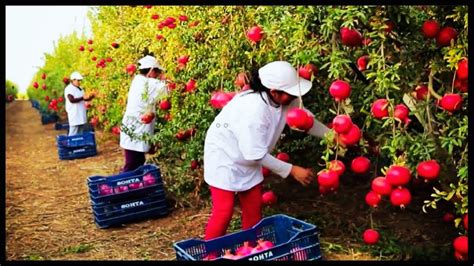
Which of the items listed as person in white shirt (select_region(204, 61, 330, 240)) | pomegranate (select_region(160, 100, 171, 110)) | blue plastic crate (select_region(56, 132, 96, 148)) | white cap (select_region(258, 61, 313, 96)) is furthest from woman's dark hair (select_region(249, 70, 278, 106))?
blue plastic crate (select_region(56, 132, 96, 148))

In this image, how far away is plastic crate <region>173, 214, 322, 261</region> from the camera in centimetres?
311

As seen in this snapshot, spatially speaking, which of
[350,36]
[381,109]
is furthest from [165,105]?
[381,109]

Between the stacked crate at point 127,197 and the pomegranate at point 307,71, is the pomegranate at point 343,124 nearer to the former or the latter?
the pomegranate at point 307,71

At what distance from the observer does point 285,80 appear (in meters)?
3.22

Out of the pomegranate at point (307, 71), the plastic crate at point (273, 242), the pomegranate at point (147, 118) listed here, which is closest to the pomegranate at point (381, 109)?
the pomegranate at point (307, 71)

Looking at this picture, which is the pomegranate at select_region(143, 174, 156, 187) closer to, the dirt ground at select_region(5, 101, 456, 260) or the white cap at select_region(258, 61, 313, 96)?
the dirt ground at select_region(5, 101, 456, 260)

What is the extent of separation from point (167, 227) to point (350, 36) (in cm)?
248

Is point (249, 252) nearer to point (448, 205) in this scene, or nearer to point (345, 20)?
point (345, 20)

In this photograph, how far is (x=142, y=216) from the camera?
4.89m

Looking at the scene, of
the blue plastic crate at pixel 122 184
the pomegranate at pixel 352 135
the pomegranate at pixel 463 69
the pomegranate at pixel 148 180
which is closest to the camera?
the pomegranate at pixel 463 69

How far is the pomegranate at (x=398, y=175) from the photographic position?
2779 mm

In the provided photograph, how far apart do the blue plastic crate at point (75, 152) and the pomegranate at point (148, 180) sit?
4.41m
